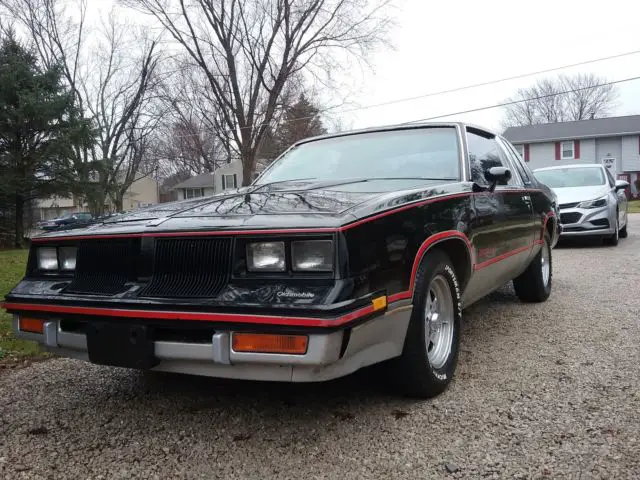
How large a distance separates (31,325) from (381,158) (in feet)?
7.66

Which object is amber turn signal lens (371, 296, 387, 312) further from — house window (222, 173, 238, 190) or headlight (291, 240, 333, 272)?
house window (222, 173, 238, 190)

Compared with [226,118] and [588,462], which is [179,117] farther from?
[588,462]

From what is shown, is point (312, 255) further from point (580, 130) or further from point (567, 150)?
point (580, 130)

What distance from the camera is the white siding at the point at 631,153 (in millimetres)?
37125

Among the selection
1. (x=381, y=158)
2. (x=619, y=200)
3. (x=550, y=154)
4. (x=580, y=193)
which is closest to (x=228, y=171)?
(x=550, y=154)

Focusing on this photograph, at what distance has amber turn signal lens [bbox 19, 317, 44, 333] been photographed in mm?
2640

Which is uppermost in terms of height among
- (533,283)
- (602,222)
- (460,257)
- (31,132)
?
(31,132)

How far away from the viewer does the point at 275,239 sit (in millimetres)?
2174

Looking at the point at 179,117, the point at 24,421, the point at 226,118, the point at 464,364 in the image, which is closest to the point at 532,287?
the point at 464,364

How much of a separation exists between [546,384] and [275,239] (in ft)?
6.01

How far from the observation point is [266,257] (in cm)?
221

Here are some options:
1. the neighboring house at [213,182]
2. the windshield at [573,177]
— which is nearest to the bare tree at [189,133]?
the neighboring house at [213,182]

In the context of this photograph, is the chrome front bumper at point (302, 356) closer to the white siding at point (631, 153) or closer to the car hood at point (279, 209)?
the car hood at point (279, 209)

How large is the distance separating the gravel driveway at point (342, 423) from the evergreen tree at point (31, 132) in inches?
590
